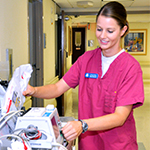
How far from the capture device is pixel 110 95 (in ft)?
4.52

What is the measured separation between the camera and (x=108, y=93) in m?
1.39

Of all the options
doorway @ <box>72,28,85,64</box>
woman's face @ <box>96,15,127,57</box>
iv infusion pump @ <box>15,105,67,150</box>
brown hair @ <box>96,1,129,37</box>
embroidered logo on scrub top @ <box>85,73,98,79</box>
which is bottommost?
iv infusion pump @ <box>15,105,67,150</box>

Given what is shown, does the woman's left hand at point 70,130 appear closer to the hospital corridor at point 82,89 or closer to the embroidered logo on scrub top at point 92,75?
the hospital corridor at point 82,89

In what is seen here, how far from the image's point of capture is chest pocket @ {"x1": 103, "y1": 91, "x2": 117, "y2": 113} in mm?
1361

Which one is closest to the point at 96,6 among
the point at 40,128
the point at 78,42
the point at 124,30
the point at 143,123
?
the point at 143,123

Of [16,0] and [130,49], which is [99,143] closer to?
[16,0]

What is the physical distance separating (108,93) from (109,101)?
5 cm

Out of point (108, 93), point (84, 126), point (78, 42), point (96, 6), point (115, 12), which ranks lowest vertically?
point (84, 126)

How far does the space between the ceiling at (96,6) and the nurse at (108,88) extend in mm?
3301

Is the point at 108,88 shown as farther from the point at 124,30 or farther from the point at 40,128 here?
the point at 40,128

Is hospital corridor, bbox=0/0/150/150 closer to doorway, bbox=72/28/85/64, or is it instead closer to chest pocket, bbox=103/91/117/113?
chest pocket, bbox=103/91/117/113

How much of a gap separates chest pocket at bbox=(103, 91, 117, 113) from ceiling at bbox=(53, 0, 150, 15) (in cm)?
352

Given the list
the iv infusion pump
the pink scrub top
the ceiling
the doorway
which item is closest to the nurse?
the pink scrub top

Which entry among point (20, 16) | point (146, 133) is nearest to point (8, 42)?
point (20, 16)
